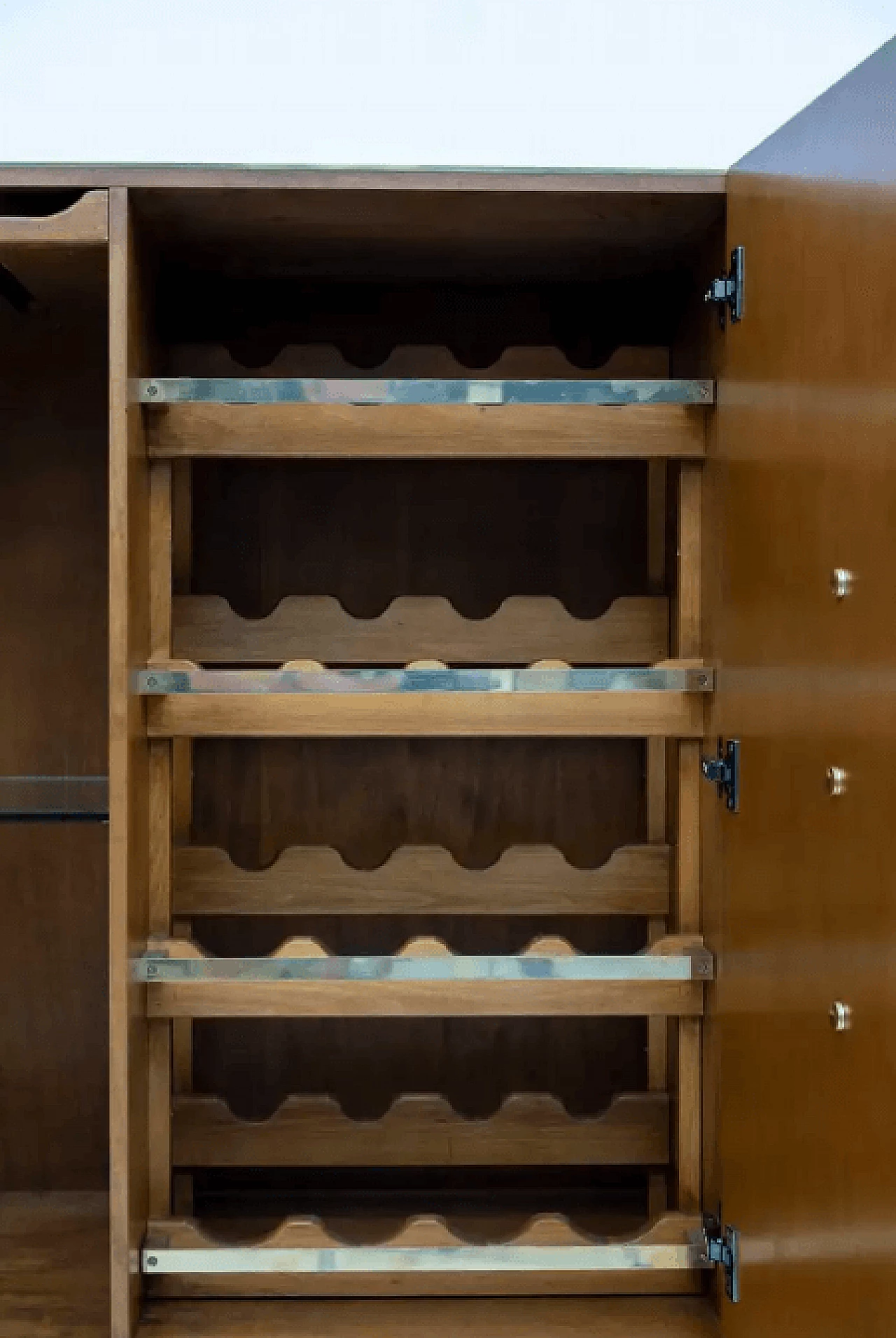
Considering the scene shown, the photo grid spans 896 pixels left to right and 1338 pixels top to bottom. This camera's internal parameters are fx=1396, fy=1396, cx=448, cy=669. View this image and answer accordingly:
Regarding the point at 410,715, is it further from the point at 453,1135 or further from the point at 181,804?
the point at 453,1135

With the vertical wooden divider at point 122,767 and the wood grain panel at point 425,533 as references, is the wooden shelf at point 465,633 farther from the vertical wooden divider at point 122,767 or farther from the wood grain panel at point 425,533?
the vertical wooden divider at point 122,767

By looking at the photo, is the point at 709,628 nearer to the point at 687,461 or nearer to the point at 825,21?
the point at 687,461

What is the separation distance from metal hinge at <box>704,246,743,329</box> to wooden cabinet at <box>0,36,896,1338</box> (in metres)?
0.03

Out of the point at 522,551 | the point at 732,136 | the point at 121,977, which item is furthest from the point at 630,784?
the point at 732,136

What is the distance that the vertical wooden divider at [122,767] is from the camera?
1.51 metres

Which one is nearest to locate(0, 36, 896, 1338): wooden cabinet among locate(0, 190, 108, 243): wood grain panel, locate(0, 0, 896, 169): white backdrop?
locate(0, 190, 108, 243): wood grain panel

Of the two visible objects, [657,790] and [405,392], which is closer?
[405,392]

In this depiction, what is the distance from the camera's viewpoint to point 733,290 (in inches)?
59.1

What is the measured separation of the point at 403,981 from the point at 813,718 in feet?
1.98

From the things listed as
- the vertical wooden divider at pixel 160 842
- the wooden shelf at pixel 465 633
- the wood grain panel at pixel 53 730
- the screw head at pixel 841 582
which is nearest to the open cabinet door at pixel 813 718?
the screw head at pixel 841 582

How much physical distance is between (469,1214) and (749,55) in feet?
5.64

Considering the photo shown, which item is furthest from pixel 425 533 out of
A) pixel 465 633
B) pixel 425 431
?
pixel 425 431

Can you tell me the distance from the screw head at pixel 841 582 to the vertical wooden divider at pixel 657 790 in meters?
0.75

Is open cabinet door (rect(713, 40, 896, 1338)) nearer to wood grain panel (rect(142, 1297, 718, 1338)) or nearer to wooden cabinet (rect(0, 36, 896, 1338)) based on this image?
wooden cabinet (rect(0, 36, 896, 1338))
